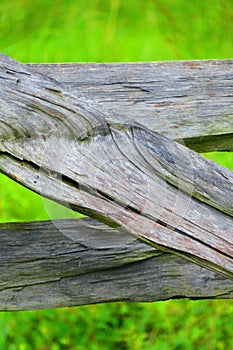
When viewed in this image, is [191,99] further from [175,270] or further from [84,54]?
[84,54]

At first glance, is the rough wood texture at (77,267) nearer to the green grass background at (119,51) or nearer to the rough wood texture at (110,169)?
the rough wood texture at (110,169)

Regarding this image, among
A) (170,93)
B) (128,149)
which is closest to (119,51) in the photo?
(170,93)

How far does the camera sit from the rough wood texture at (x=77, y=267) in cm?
167

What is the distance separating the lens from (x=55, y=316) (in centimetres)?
263

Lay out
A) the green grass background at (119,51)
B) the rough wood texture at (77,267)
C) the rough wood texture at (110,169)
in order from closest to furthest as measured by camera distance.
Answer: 1. the rough wood texture at (110,169)
2. the rough wood texture at (77,267)
3. the green grass background at (119,51)

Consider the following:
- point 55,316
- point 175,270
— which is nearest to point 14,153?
point 175,270

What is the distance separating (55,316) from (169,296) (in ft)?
2.95

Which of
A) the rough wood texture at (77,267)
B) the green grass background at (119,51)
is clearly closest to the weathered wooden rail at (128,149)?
the rough wood texture at (77,267)

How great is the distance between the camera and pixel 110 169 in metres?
1.22

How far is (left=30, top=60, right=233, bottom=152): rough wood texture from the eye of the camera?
1.56 meters

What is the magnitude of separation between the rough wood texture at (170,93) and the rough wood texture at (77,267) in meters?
0.24

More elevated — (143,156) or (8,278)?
(143,156)

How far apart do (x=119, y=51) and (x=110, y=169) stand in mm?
1513

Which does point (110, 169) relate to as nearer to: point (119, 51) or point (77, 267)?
point (77, 267)
